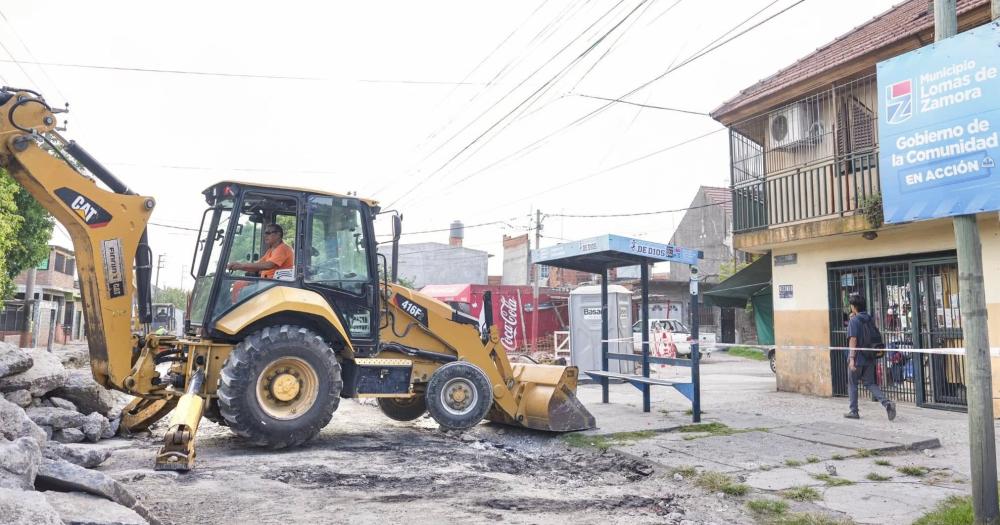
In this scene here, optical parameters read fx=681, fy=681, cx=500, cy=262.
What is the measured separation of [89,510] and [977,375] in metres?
5.27

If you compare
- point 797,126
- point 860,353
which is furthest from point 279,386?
point 797,126

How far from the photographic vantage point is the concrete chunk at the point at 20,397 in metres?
6.77

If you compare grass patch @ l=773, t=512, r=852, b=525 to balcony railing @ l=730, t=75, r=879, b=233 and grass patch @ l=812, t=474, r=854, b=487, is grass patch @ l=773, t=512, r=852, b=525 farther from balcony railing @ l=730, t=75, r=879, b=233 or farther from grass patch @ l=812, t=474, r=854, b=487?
balcony railing @ l=730, t=75, r=879, b=233

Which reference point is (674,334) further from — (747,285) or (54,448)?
(54,448)

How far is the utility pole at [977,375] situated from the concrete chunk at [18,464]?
5487mm

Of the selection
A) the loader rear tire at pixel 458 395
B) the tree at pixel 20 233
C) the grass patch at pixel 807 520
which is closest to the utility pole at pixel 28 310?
the tree at pixel 20 233

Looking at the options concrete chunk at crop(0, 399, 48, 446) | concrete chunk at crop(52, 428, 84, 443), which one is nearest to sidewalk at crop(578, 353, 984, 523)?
concrete chunk at crop(0, 399, 48, 446)

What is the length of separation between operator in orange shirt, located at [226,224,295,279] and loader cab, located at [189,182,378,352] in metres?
0.01

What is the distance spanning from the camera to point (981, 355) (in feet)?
14.2

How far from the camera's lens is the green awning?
14.7 metres

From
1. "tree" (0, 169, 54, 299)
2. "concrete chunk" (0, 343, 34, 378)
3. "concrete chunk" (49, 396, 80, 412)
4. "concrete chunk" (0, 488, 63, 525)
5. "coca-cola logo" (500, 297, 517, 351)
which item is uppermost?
"tree" (0, 169, 54, 299)

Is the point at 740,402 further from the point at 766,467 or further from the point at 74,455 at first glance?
the point at 74,455

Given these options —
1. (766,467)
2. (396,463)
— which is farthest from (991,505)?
(396,463)

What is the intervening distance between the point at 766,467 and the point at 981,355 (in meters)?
2.34
